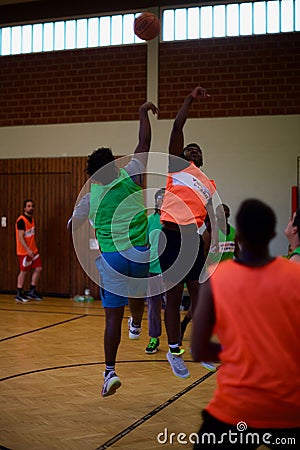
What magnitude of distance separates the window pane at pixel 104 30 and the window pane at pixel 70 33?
2.03 feet

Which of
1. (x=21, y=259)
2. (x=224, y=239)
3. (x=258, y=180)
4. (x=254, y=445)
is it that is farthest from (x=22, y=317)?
(x=254, y=445)

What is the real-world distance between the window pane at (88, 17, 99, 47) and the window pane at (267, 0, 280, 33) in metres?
3.53

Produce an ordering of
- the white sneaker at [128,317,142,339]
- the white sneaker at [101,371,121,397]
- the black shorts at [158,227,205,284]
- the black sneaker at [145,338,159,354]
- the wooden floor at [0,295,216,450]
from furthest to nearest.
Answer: the white sneaker at [128,317,142,339], the black sneaker at [145,338,159,354], the black shorts at [158,227,205,284], the white sneaker at [101,371,121,397], the wooden floor at [0,295,216,450]

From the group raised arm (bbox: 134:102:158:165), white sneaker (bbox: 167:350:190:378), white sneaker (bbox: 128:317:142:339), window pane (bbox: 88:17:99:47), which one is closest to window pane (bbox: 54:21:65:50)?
window pane (bbox: 88:17:99:47)

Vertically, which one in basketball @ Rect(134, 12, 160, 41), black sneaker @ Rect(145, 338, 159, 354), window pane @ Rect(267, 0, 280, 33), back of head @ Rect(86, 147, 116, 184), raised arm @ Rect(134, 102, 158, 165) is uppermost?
window pane @ Rect(267, 0, 280, 33)

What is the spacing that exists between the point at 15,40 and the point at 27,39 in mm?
302

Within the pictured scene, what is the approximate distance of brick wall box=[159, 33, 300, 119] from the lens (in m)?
11.9

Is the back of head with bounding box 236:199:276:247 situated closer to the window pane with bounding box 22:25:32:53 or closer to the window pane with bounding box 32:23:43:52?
the window pane with bounding box 32:23:43:52

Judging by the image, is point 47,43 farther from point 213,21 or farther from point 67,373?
point 67,373

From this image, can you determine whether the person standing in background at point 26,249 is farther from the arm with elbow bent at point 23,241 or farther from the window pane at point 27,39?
the window pane at point 27,39

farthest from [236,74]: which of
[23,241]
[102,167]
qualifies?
[102,167]

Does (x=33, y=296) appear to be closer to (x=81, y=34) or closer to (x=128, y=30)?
(x=81, y=34)

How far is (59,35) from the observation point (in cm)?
1354

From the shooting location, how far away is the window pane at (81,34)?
43.6ft
